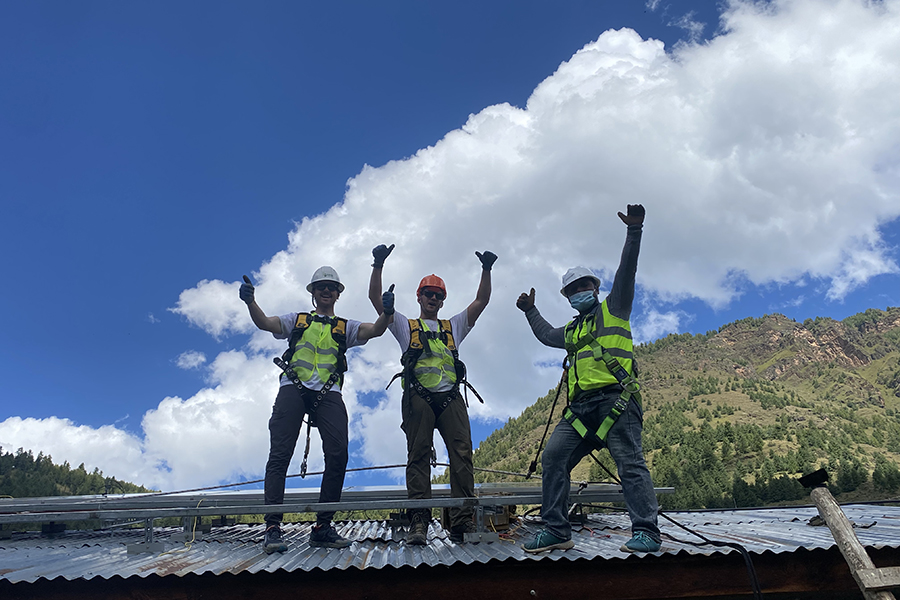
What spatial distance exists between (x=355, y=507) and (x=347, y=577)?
80 cm

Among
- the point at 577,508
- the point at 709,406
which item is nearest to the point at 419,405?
the point at 577,508

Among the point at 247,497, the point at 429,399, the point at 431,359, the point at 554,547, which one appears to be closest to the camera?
the point at 554,547

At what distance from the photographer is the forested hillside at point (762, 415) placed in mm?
39281

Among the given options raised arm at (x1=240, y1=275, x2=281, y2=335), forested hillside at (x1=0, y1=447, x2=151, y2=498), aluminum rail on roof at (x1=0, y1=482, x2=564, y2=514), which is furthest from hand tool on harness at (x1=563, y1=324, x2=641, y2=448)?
forested hillside at (x1=0, y1=447, x2=151, y2=498)

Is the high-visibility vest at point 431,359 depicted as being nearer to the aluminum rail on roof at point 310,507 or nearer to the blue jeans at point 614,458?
the aluminum rail on roof at point 310,507

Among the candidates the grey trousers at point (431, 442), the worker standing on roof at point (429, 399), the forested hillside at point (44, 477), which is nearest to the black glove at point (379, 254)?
the worker standing on roof at point (429, 399)

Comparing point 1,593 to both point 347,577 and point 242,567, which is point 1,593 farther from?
point 347,577

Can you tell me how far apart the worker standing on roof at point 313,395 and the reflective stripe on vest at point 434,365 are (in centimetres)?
51

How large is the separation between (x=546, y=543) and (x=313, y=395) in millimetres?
2519

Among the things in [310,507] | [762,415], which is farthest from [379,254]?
[762,415]

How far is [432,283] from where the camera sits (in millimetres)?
6504

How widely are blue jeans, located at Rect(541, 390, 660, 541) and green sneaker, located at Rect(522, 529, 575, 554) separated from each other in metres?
0.05

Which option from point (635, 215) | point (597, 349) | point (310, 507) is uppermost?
point (635, 215)

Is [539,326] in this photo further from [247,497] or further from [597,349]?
[247,497]
